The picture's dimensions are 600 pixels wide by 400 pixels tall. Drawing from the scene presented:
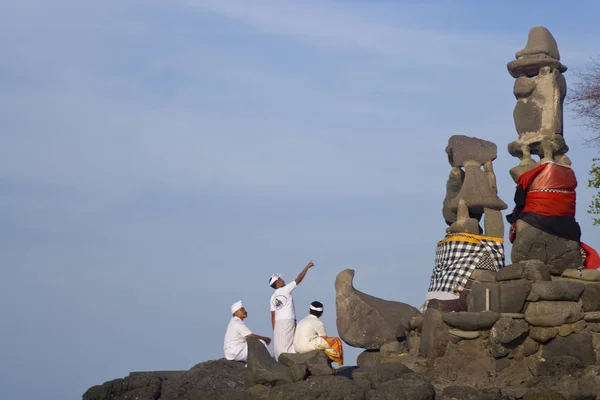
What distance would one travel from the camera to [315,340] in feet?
46.9

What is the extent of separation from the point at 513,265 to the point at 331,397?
3.65 meters

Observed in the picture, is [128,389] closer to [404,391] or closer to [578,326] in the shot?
[404,391]

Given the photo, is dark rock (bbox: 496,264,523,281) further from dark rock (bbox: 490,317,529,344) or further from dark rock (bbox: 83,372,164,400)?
dark rock (bbox: 83,372,164,400)

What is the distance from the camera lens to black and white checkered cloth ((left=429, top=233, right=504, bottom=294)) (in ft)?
51.8

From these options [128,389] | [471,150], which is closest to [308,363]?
[128,389]

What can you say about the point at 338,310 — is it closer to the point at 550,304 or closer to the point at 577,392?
the point at 550,304

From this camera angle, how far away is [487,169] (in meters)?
17.0

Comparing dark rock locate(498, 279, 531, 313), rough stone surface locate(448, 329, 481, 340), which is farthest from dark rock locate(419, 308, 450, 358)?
dark rock locate(498, 279, 531, 313)

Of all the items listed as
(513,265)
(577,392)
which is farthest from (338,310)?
(577,392)

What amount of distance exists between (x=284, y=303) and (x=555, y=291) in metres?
3.97

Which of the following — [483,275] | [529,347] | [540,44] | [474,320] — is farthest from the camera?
[540,44]

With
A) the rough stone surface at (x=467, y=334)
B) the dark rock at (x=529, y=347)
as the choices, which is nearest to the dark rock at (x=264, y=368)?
the rough stone surface at (x=467, y=334)

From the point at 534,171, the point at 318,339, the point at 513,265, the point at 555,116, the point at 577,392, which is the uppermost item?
the point at 555,116

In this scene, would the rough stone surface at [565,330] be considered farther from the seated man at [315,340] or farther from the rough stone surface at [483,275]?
the seated man at [315,340]
